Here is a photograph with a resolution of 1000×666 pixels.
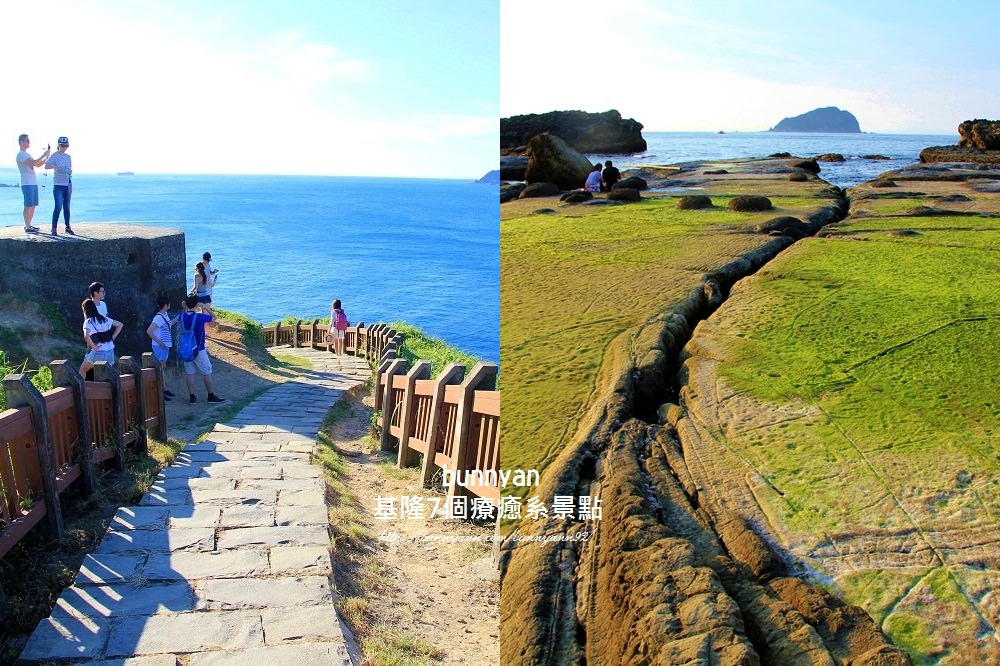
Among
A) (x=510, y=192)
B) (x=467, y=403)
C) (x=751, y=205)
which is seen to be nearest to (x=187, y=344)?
(x=467, y=403)

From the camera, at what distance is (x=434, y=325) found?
40500mm

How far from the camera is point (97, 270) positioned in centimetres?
977

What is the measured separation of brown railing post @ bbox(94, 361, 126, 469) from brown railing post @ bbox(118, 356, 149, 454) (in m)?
0.44

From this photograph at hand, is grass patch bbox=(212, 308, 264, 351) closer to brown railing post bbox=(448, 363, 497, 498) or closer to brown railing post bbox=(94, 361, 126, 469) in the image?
brown railing post bbox=(94, 361, 126, 469)

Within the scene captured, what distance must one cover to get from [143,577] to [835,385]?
10.3 feet

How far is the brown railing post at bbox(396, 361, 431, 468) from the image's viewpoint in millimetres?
6297

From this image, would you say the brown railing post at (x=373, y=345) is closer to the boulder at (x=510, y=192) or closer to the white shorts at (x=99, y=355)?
the boulder at (x=510, y=192)

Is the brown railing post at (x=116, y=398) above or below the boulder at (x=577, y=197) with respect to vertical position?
below

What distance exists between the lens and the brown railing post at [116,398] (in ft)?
18.4

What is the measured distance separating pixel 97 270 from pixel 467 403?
695 cm

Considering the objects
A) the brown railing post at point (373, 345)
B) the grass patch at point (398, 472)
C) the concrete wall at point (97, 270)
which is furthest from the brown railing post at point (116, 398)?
the brown railing post at point (373, 345)

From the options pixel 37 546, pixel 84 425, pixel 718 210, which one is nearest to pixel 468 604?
pixel 37 546

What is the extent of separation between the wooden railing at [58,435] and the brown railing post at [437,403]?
2.10 metres

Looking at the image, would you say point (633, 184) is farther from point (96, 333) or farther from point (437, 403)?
point (96, 333)
